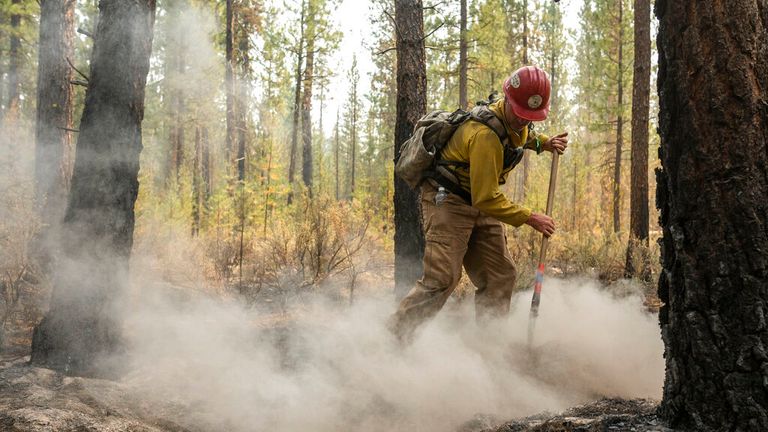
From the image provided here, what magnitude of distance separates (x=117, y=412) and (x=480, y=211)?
108 inches

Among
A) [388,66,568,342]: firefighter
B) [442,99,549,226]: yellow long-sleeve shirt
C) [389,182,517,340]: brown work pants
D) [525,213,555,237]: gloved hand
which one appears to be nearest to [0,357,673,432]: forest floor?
[389,182,517,340]: brown work pants

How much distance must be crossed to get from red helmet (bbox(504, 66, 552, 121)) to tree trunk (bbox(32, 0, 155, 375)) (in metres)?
2.99

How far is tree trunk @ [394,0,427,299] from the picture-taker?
5.50 metres

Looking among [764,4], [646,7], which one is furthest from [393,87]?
[764,4]

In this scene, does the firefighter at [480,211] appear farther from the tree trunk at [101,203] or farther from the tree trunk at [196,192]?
the tree trunk at [196,192]

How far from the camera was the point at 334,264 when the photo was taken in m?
6.93

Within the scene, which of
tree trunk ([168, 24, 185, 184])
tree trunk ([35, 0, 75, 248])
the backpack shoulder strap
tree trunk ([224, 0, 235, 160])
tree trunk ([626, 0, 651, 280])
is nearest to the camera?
the backpack shoulder strap

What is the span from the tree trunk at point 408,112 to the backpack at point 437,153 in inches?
63.2

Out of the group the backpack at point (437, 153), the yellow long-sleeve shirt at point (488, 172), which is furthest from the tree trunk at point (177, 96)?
the yellow long-sleeve shirt at point (488, 172)

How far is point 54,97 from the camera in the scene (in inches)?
312

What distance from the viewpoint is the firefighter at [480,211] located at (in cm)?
346

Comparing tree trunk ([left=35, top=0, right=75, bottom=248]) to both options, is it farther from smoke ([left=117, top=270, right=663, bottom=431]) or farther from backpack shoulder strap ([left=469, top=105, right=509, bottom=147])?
backpack shoulder strap ([left=469, top=105, right=509, bottom=147])

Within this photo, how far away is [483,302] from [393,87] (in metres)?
20.6

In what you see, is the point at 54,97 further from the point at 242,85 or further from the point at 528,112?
the point at 242,85
